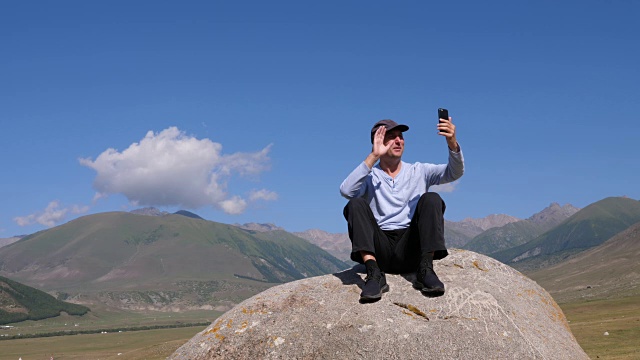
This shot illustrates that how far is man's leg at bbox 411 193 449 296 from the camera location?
33.5ft

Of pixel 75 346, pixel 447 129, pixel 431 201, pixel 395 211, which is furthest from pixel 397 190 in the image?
pixel 75 346

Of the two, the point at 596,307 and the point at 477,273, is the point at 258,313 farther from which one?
the point at 596,307

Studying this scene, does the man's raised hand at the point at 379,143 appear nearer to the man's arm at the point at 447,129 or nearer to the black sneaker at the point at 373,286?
the man's arm at the point at 447,129

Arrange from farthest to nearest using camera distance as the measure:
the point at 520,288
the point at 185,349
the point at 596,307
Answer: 1. the point at 596,307
2. the point at 520,288
3. the point at 185,349

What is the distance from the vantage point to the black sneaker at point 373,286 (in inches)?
409

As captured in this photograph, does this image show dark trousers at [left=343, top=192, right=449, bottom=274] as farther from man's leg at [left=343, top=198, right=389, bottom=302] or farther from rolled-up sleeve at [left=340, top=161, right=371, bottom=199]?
rolled-up sleeve at [left=340, top=161, right=371, bottom=199]

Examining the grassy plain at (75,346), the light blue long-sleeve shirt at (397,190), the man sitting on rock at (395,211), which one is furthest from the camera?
the grassy plain at (75,346)

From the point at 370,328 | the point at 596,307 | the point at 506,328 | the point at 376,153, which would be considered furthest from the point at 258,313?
the point at 596,307

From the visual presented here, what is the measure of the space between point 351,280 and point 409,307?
5.02 ft

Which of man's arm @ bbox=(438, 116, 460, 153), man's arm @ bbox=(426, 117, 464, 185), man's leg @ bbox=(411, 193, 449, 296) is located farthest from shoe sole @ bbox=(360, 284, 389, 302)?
man's arm @ bbox=(438, 116, 460, 153)

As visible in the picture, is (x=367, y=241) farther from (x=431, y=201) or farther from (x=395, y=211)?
(x=431, y=201)

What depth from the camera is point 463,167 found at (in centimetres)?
1048

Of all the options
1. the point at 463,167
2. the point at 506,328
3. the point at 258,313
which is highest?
the point at 463,167

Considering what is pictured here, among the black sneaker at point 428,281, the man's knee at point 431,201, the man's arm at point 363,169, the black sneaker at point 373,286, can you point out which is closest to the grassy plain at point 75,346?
the black sneaker at point 373,286
